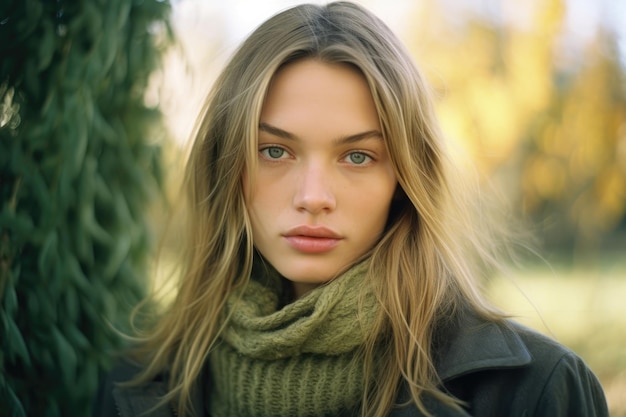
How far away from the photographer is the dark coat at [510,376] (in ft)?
5.07

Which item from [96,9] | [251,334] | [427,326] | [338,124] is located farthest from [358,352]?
[96,9]

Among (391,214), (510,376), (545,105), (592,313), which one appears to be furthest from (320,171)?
(592,313)

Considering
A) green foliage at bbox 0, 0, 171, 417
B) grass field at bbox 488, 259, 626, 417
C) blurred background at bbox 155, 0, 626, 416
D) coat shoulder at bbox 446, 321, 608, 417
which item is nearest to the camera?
coat shoulder at bbox 446, 321, 608, 417

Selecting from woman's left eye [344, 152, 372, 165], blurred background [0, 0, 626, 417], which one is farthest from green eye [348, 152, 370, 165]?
blurred background [0, 0, 626, 417]

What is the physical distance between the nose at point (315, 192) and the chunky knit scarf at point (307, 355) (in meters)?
0.20

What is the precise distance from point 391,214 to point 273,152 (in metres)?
0.37

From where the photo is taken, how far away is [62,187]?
1.86 m

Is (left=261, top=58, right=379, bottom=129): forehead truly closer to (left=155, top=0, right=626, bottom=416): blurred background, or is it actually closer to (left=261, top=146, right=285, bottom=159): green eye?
(left=261, top=146, right=285, bottom=159): green eye

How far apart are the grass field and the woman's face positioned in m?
1.88

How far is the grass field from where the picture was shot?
372 cm

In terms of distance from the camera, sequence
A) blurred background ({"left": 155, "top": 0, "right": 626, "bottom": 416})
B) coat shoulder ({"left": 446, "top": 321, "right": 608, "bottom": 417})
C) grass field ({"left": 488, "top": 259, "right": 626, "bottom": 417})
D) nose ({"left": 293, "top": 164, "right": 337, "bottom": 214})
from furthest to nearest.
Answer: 1. grass field ({"left": 488, "top": 259, "right": 626, "bottom": 417})
2. blurred background ({"left": 155, "top": 0, "right": 626, "bottom": 416})
3. nose ({"left": 293, "top": 164, "right": 337, "bottom": 214})
4. coat shoulder ({"left": 446, "top": 321, "right": 608, "bottom": 417})

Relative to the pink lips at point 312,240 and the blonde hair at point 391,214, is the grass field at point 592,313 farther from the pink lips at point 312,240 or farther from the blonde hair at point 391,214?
the pink lips at point 312,240

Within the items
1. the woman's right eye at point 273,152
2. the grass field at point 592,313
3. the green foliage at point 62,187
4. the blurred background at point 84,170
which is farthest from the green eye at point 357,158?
the grass field at point 592,313

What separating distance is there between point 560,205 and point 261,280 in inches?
114
